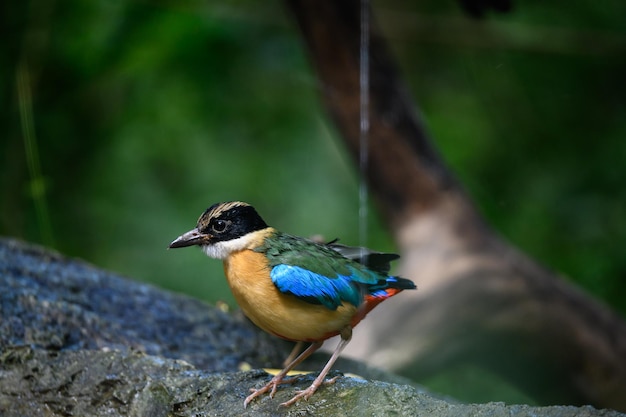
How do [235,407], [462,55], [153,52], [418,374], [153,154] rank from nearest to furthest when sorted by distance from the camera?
[235,407] < [418,374] < [153,52] < [153,154] < [462,55]

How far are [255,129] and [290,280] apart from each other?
20.1ft

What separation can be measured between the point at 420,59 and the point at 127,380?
682 cm

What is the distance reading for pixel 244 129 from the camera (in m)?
8.80

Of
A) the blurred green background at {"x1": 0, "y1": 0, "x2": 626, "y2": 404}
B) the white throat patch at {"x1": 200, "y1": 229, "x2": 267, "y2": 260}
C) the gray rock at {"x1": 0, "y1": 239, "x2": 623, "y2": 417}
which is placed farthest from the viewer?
the blurred green background at {"x1": 0, "y1": 0, "x2": 626, "y2": 404}

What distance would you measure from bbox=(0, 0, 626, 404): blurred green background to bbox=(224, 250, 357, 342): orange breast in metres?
4.90

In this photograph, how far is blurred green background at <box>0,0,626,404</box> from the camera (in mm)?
7672

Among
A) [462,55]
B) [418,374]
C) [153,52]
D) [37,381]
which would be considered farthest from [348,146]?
[37,381]

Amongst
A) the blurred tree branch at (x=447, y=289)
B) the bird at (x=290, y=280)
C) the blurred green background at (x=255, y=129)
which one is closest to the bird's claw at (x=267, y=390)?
the bird at (x=290, y=280)

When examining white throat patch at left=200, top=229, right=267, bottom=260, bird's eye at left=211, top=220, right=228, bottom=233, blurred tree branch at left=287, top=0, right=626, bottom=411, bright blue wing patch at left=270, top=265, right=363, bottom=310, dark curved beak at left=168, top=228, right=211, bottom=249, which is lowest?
blurred tree branch at left=287, top=0, right=626, bottom=411

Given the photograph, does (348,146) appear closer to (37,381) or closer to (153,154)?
(153,154)

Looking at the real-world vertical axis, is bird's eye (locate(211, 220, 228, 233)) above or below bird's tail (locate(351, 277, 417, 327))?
above

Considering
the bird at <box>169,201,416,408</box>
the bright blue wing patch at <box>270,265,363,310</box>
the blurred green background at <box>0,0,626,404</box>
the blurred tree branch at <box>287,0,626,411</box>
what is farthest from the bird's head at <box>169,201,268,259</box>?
the blurred green background at <box>0,0,626,404</box>

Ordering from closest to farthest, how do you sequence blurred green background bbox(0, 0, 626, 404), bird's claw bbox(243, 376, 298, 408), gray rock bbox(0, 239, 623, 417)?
gray rock bbox(0, 239, 623, 417)
bird's claw bbox(243, 376, 298, 408)
blurred green background bbox(0, 0, 626, 404)

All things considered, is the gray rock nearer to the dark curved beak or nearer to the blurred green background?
the dark curved beak
